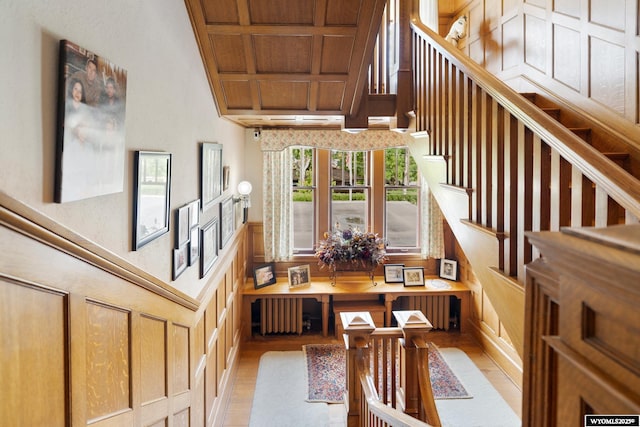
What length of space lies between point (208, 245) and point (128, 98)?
5.07 ft

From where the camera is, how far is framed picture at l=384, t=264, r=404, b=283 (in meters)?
5.37

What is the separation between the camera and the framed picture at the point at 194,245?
243 cm

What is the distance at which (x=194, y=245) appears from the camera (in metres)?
2.52

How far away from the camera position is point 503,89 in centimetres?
180

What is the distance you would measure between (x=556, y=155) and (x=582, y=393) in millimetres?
1039

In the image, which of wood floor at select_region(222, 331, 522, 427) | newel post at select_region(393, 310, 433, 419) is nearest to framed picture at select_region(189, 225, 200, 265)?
newel post at select_region(393, 310, 433, 419)

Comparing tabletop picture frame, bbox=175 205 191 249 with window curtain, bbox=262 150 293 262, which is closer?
tabletop picture frame, bbox=175 205 191 249

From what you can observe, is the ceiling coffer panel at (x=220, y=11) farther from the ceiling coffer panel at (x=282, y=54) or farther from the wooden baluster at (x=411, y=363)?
the wooden baluster at (x=411, y=363)

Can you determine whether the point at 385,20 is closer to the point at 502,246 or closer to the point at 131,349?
the point at 502,246

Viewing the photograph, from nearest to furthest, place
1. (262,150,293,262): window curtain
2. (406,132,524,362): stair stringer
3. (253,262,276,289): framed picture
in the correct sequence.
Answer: (406,132,524,362): stair stringer, (253,262,276,289): framed picture, (262,150,293,262): window curtain

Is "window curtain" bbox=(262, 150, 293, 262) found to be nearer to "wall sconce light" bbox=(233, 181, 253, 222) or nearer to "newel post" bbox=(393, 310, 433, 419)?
"wall sconce light" bbox=(233, 181, 253, 222)

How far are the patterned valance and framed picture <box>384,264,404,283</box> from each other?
5.01 ft

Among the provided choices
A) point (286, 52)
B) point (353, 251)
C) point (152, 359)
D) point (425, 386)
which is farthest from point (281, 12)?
point (353, 251)

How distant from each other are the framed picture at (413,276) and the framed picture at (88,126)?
14.2 feet
